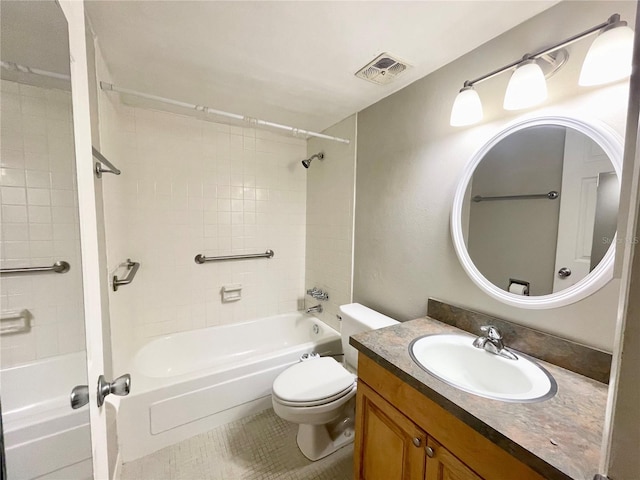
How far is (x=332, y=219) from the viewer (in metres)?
2.31

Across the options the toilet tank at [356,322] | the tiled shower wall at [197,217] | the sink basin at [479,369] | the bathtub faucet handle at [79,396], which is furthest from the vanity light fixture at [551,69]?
the tiled shower wall at [197,217]

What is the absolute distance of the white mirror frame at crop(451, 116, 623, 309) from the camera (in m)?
0.87

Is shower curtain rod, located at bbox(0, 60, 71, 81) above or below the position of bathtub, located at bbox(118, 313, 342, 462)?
above

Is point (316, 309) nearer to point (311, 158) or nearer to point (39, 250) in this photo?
point (311, 158)

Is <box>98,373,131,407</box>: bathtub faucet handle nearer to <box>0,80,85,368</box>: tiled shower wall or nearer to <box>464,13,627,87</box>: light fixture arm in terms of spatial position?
<box>0,80,85,368</box>: tiled shower wall

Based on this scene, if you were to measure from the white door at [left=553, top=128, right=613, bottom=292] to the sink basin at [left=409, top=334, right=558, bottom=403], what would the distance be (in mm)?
343

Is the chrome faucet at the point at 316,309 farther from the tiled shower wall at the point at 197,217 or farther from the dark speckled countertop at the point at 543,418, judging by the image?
the dark speckled countertop at the point at 543,418

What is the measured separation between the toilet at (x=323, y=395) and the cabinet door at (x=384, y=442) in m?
0.29

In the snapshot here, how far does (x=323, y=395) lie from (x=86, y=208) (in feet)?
4.46

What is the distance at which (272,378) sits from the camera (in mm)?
1899

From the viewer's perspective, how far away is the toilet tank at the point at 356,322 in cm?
159

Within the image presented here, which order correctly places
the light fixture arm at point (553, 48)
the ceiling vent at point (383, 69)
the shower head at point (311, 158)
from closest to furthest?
the light fixture arm at point (553, 48), the ceiling vent at point (383, 69), the shower head at point (311, 158)

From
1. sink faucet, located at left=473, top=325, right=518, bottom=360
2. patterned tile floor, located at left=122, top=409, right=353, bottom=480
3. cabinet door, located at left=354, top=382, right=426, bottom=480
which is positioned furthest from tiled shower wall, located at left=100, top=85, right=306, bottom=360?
sink faucet, located at left=473, top=325, right=518, bottom=360

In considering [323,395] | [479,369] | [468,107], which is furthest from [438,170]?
[323,395]
